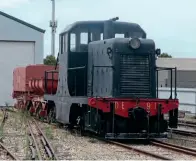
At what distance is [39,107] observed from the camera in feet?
72.9

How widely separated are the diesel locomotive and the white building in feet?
73.2

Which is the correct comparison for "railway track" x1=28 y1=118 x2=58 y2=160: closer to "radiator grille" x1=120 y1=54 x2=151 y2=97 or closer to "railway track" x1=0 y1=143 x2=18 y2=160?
"railway track" x1=0 y1=143 x2=18 y2=160

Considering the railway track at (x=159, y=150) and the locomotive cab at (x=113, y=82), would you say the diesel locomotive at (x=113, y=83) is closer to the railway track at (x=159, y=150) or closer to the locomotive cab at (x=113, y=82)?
the locomotive cab at (x=113, y=82)

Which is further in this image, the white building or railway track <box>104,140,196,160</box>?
the white building

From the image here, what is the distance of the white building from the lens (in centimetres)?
3816

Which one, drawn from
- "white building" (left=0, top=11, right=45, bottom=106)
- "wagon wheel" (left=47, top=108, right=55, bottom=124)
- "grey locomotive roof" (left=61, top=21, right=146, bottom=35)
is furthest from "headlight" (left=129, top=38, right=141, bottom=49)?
"white building" (left=0, top=11, right=45, bottom=106)

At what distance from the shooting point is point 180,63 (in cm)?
6044

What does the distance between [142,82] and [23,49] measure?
82.2ft

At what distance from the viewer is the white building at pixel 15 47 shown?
125 ft

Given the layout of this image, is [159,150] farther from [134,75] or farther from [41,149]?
[41,149]

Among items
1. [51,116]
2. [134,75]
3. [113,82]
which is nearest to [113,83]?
[113,82]

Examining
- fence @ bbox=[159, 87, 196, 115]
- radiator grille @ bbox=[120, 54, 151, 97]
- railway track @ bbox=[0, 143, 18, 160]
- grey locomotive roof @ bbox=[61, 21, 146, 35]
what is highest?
grey locomotive roof @ bbox=[61, 21, 146, 35]

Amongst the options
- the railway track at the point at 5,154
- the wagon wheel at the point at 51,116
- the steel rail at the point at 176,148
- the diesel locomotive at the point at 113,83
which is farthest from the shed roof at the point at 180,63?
the railway track at the point at 5,154

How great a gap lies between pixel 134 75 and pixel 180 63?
46.7 m
